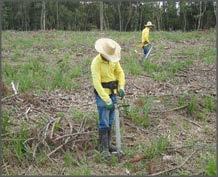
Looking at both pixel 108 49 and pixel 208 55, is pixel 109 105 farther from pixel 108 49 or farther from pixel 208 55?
pixel 208 55

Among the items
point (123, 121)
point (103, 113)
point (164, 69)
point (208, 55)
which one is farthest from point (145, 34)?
point (103, 113)

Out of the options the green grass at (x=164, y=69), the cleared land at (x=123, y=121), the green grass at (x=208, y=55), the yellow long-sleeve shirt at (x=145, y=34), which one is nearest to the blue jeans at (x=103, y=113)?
the cleared land at (x=123, y=121)

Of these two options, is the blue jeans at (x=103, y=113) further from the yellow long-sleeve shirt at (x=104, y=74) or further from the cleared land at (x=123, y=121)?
the cleared land at (x=123, y=121)

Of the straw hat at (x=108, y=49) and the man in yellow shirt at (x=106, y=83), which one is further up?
the straw hat at (x=108, y=49)

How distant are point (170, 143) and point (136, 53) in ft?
25.2

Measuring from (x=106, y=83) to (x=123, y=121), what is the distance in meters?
1.14

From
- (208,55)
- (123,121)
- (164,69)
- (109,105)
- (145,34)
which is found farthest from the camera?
(208,55)

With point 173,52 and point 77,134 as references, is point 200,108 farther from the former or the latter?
point 173,52

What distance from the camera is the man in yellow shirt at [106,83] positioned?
4.92 m

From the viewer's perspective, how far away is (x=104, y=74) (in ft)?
16.6

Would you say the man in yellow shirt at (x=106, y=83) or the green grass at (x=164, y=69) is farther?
the green grass at (x=164, y=69)

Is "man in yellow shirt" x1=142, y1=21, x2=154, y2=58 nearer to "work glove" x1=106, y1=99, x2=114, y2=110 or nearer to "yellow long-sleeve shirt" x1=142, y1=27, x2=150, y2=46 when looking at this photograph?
"yellow long-sleeve shirt" x1=142, y1=27, x2=150, y2=46

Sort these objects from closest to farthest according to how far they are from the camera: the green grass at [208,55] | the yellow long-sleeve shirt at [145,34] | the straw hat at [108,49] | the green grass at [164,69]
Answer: the straw hat at [108,49], the green grass at [164,69], the yellow long-sleeve shirt at [145,34], the green grass at [208,55]

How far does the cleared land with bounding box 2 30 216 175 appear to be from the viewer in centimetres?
488
